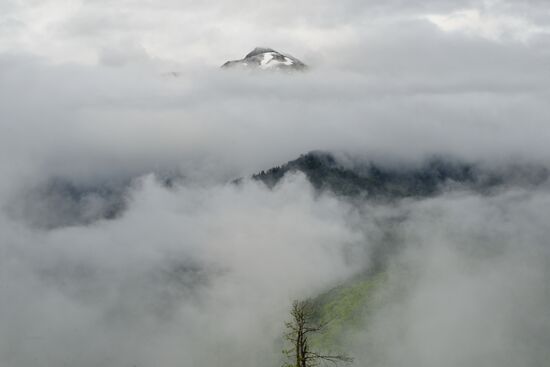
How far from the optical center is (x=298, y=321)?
174 feet

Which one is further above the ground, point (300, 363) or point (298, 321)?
point (298, 321)

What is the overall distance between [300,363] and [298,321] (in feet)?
14.9

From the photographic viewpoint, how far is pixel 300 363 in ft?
178
